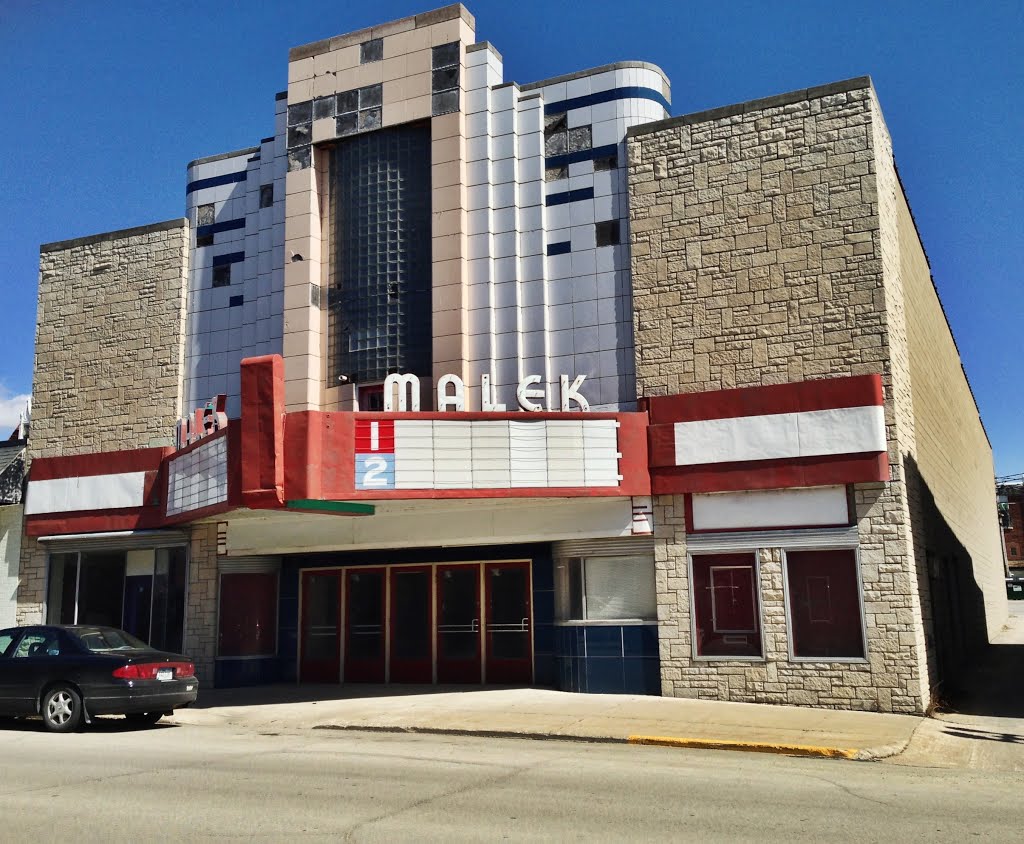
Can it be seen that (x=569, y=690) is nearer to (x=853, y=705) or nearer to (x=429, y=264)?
(x=853, y=705)

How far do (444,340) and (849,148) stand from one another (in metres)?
8.19

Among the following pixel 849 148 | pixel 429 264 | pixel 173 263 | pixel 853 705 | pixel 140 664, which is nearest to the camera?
pixel 140 664

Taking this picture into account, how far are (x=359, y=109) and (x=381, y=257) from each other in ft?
10.8

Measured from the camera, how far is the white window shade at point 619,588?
17844 millimetres

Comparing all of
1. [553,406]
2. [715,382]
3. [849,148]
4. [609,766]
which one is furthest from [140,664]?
[849,148]

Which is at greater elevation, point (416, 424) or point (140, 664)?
point (416, 424)

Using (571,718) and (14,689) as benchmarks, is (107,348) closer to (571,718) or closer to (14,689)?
(14,689)

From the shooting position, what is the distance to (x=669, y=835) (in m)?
7.79

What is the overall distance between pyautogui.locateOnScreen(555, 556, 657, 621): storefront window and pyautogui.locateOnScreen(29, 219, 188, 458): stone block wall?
9.82 metres

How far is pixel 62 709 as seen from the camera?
1439 cm

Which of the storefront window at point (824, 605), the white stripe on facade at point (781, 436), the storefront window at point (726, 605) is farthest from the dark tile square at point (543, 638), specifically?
the storefront window at point (824, 605)

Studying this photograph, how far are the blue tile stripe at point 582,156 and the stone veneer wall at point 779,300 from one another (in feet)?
1.82

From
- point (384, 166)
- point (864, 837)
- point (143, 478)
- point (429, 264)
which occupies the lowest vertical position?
point (864, 837)

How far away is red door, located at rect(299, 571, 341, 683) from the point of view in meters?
21.1
